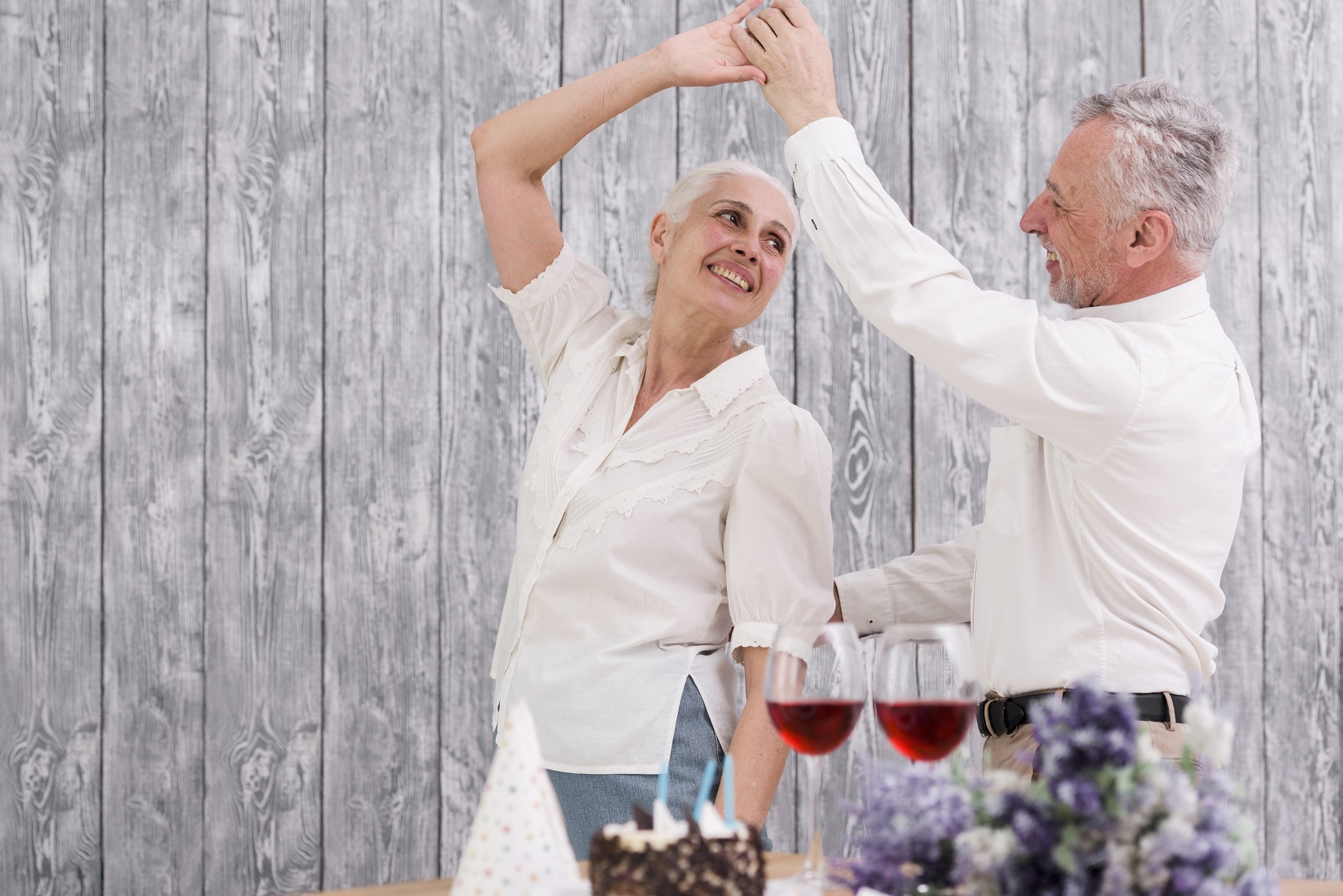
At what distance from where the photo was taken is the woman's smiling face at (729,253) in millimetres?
1559

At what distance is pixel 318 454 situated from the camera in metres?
2.15

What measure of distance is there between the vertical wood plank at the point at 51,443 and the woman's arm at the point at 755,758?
1314 millimetres

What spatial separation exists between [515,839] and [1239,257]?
6.68 feet

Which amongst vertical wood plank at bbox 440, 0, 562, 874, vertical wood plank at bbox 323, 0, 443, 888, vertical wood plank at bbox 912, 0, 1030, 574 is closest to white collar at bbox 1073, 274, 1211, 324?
vertical wood plank at bbox 912, 0, 1030, 574

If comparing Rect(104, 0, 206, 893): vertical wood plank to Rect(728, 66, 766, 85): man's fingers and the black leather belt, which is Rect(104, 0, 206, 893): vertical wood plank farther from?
the black leather belt

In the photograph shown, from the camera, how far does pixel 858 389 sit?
2.22m

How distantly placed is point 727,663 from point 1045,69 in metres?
1.43

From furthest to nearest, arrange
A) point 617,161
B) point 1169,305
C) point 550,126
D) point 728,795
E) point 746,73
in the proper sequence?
point 617,161, point 550,126, point 746,73, point 1169,305, point 728,795

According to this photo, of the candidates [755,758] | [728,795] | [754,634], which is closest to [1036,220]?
[754,634]

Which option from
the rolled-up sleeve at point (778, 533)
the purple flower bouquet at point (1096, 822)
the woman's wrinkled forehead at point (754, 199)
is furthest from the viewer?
the woman's wrinkled forehead at point (754, 199)

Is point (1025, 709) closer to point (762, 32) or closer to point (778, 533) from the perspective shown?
point (778, 533)

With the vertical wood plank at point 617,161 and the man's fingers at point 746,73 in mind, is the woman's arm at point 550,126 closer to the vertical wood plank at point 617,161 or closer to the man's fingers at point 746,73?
the man's fingers at point 746,73

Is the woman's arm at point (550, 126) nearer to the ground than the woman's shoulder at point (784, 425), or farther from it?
farther from it

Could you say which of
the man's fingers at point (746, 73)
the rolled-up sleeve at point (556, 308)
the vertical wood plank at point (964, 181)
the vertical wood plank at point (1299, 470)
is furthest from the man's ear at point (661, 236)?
the vertical wood plank at point (1299, 470)
